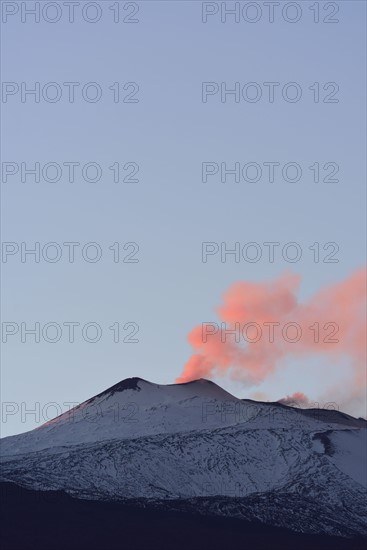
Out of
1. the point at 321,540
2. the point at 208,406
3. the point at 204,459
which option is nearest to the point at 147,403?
the point at 208,406

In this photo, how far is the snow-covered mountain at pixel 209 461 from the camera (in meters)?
167

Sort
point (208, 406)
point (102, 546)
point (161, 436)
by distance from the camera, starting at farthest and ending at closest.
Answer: point (208, 406) < point (161, 436) < point (102, 546)

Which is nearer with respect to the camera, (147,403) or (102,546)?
(102,546)

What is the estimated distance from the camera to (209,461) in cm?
17938

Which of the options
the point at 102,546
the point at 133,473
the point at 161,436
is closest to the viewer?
the point at 102,546

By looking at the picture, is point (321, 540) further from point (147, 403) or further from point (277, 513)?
point (147, 403)

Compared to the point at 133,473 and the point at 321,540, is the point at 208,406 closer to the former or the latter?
the point at 133,473

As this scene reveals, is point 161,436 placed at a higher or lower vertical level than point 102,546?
higher

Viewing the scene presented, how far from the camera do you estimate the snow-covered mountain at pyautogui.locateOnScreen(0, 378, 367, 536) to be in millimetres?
167250

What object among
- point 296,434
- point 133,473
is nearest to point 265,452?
point 296,434

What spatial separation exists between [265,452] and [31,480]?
3060 cm

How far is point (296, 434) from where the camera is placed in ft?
619

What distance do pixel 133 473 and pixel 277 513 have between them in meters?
19.4

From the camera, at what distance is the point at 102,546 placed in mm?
148125
